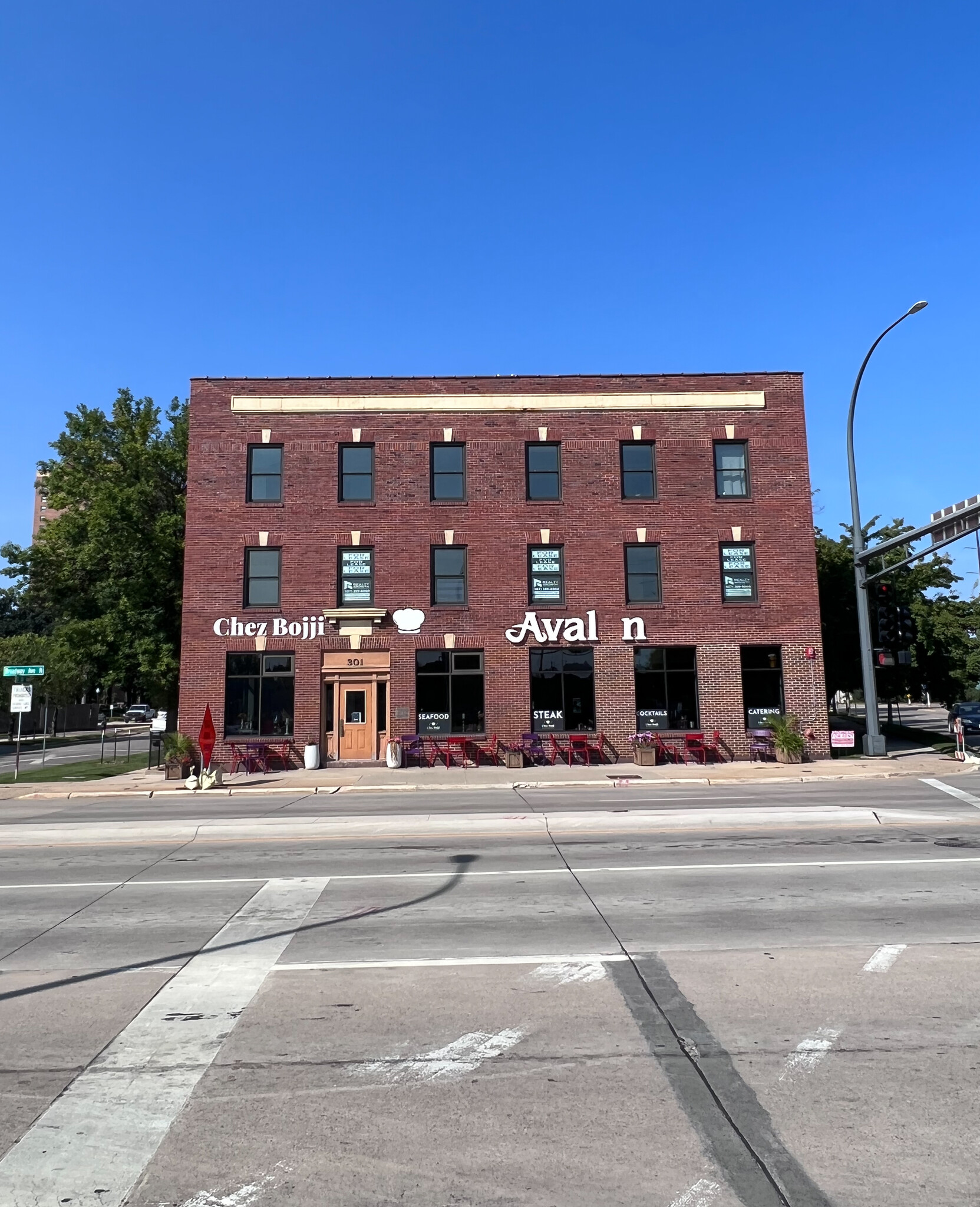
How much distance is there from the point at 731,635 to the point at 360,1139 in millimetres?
25197

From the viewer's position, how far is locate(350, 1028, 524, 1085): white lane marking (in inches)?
178

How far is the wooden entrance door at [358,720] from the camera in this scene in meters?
27.4

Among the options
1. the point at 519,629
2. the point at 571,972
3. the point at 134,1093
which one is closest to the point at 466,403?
the point at 519,629

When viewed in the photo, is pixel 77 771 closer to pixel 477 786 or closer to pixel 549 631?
pixel 477 786

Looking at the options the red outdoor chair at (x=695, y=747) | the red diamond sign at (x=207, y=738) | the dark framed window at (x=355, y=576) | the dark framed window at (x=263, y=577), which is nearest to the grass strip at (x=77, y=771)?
the red diamond sign at (x=207, y=738)

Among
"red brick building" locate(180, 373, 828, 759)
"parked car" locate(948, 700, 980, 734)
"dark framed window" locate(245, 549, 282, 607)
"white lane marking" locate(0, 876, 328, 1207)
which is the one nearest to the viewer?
"white lane marking" locate(0, 876, 328, 1207)

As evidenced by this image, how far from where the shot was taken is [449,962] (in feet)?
21.3

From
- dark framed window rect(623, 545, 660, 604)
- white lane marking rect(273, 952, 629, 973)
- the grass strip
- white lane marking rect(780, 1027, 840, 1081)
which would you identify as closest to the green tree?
the grass strip

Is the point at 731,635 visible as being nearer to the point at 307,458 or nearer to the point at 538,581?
the point at 538,581

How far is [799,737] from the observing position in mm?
26297

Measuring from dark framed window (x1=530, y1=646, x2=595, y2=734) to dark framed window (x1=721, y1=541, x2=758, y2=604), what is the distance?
4903 mm

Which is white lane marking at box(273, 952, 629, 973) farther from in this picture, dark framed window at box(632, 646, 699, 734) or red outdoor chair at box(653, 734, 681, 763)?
dark framed window at box(632, 646, 699, 734)

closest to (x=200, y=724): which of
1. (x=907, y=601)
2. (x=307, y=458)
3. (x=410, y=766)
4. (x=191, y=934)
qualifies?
(x=410, y=766)

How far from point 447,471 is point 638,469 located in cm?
616
